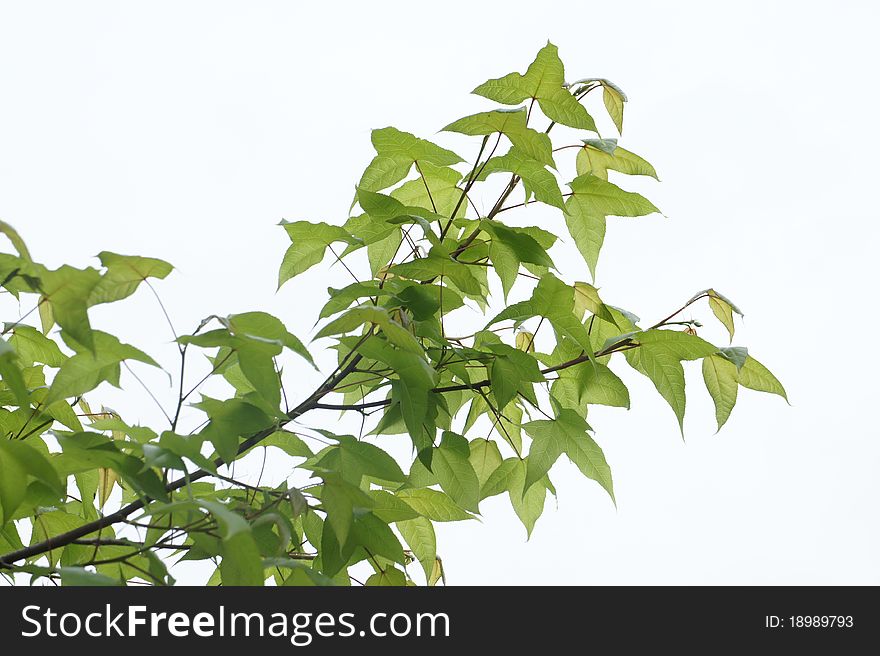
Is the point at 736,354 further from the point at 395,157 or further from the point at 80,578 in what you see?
the point at 80,578

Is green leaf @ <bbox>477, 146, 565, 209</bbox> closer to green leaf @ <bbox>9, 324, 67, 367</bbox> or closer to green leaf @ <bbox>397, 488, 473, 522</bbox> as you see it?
green leaf @ <bbox>397, 488, 473, 522</bbox>

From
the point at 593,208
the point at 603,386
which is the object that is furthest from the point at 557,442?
the point at 593,208

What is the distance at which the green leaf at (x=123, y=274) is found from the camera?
1.40ft

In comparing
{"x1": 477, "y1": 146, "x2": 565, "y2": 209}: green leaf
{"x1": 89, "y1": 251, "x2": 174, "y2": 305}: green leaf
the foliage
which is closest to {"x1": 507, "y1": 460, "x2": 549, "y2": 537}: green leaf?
the foliage

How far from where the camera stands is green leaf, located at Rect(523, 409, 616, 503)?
1.82ft

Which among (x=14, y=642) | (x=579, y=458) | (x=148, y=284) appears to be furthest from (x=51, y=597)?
(x=579, y=458)

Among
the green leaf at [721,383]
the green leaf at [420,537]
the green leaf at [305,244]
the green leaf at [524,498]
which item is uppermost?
the green leaf at [305,244]

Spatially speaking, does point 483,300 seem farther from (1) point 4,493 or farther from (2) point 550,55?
(1) point 4,493

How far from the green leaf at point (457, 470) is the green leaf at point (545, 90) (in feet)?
0.71

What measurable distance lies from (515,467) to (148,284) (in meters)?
0.30

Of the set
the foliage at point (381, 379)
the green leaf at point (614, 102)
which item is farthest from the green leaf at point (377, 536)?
the green leaf at point (614, 102)

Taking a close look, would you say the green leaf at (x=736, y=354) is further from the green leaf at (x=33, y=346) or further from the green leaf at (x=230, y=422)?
the green leaf at (x=33, y=346)

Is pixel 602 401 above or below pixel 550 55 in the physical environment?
below

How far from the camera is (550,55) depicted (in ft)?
1.81
